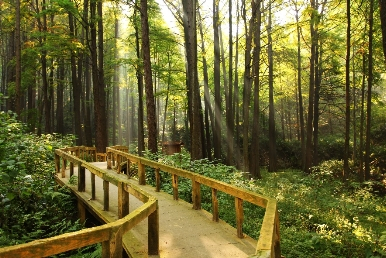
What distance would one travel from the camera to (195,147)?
46.1ft

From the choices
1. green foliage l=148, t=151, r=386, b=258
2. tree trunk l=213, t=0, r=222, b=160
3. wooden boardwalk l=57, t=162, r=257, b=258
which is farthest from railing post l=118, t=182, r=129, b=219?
tree trunk l=213, t=0, r=222, b=160

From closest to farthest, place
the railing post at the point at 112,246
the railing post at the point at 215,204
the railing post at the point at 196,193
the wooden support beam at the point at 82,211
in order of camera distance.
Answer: the railing post at the point at 112,246 → the railing post at the point at 215,204 → the railing post at the point at 196,193 → the wooden support beam at the point at 82,211

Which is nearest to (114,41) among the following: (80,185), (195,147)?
(195,147)

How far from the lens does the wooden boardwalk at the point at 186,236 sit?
186 inches

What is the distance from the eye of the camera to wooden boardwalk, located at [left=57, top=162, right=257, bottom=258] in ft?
15.5

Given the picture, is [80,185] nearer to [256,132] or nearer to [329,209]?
[329,209]

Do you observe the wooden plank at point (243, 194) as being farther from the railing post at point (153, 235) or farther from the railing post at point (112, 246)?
the railing post at point (112, 246)

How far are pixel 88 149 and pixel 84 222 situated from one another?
9470 mm

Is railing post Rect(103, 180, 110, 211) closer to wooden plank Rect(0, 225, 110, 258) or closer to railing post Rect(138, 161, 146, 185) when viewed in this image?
railing post Rect(138, 161, 146, 185)

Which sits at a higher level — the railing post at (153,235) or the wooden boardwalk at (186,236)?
Answer: the railing post at (153,235)

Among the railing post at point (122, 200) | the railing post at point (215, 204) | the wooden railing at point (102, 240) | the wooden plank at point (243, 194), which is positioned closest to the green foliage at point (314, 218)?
the railing post at point (215, 204)

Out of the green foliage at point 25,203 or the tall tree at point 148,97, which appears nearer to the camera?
the green foliage at point 25,203

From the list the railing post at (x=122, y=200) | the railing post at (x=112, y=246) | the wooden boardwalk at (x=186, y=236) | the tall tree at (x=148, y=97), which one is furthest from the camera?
the tall tree at (x=148, y=97)

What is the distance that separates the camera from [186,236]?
5.44m
